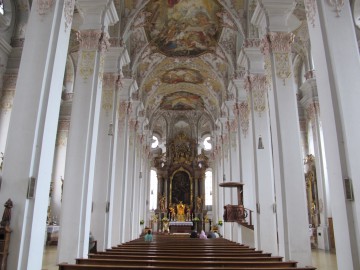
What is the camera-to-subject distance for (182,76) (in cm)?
2648

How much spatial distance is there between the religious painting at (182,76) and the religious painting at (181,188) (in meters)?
10.9

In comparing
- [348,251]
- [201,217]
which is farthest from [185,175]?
[348,251]

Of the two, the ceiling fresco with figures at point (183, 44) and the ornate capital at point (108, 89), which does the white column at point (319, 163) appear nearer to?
the ceiling fresco with figures at point (183, 44)

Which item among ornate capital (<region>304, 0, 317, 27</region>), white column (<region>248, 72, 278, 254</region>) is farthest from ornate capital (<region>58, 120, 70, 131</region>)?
ornate capital (<region>304, 0, 317, 27</region>)

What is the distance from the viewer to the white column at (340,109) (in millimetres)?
5520

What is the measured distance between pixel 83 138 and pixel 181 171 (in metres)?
25.2

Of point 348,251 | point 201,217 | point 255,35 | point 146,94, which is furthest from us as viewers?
point 201,217

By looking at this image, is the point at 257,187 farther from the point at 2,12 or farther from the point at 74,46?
the point at 2,12

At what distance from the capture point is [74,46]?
60.5ft

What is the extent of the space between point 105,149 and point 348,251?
350 inches

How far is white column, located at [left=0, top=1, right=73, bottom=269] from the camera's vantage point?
5.58 meters

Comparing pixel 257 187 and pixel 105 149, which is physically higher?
pixel 105 149

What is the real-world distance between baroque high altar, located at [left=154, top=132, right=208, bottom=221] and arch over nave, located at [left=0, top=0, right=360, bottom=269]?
829 centimetres

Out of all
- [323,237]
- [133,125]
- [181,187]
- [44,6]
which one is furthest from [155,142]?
[44,6]
